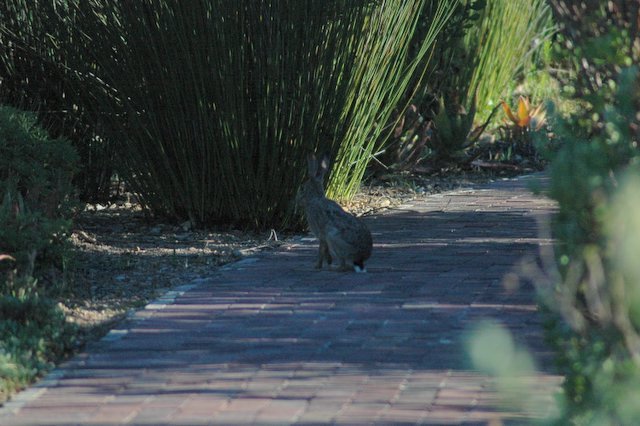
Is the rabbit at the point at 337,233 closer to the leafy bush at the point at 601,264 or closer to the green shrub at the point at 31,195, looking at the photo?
the green shrub at the point at 31,195

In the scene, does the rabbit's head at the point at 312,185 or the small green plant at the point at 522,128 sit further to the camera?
the small green plant at the point at 522,128

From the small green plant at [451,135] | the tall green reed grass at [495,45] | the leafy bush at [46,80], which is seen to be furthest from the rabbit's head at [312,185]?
the tall green reed grass at [495,45]

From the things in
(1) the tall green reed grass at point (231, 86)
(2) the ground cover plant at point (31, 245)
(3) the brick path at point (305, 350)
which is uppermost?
(1) the tall green reed grass at point (231, 86)

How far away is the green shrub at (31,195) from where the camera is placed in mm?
6293

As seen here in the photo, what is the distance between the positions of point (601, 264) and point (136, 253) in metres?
4.88

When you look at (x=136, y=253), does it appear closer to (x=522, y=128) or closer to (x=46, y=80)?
(x=46, y=80)

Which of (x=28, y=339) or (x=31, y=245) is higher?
(x=31, y=245)

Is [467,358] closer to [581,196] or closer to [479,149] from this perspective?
[581,196]

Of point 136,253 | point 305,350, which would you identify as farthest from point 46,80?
point 305,350

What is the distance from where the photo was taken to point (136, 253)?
7754mm

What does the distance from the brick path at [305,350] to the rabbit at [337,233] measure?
13 centimetres

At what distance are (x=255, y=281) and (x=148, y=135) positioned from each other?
230 cm

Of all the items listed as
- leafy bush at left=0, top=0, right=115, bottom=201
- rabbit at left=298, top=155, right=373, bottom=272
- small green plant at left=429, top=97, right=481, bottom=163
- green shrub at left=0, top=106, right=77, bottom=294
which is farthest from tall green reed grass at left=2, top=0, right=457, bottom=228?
small green plant at left=429, top=97, right=481, bottom=163

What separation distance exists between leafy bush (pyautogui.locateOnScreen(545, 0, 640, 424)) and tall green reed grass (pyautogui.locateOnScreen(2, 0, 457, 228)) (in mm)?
4211
